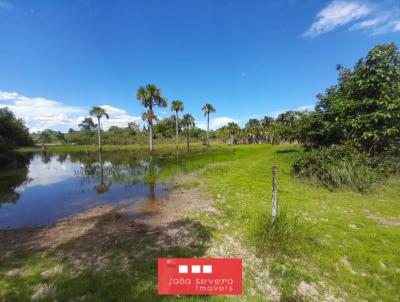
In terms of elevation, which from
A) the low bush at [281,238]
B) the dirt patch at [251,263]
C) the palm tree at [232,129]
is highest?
the palm tree at [232,129]

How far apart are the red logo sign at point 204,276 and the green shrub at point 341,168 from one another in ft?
32.5

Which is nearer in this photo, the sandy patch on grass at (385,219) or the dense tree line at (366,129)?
the sandy patch on grass at (385,219)

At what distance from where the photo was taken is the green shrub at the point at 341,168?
9.22 meters

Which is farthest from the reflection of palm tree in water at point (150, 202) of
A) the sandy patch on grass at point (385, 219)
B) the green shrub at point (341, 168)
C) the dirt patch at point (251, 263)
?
the green shrub at point (341, 168)

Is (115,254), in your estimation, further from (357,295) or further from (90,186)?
(90,186)

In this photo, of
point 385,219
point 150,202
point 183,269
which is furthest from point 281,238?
point 150,202

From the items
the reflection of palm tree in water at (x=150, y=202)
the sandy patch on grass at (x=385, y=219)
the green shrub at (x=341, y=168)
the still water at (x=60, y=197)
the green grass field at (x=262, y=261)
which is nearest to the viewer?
the green grass field at (x=262, y=261)

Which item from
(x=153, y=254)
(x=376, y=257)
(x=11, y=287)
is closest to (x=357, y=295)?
(x=376, y=257)

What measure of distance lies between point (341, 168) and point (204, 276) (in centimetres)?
1051

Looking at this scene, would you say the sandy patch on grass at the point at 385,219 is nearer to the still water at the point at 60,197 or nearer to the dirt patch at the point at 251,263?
the dirt patch at the point at 251,263

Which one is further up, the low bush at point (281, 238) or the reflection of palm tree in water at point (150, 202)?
the low bush at point (281, 238)

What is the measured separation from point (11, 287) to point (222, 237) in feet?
13.9

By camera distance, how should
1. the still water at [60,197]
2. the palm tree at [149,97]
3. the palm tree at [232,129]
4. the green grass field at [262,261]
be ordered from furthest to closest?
the palm tree at [232,129] → the palm tree at [149,97] → the still water at [60,197] → the green grass field at [262,261]

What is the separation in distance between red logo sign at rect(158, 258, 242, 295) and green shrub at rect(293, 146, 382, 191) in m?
9.91
